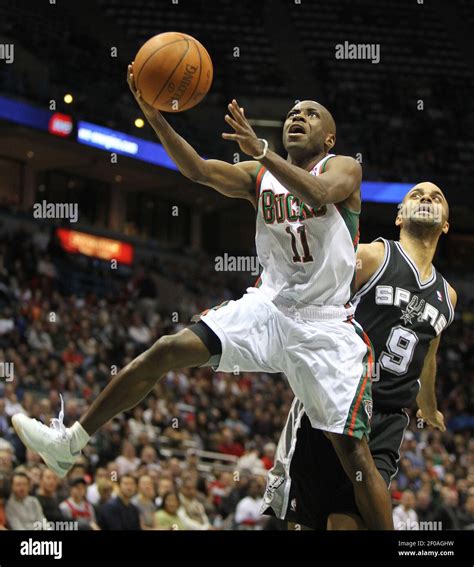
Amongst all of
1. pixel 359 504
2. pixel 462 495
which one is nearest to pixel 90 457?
pixel 462 495

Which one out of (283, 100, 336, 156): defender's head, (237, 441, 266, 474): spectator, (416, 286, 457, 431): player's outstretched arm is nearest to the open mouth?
(283, 100, 336, 156): defender's head

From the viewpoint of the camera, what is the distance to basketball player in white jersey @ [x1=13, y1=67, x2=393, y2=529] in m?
4.34

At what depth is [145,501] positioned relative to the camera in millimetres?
9031

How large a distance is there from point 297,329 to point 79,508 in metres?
4.65

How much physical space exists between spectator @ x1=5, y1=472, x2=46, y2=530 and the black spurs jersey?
4.08m

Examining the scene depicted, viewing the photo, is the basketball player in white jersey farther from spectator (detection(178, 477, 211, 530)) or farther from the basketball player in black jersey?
spectator (detection(178, 477, 211, 530))

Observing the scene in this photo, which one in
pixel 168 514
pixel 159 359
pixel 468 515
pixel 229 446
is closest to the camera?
pixel 159 359

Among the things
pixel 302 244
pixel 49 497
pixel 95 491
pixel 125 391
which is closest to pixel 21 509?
pixel 49 497

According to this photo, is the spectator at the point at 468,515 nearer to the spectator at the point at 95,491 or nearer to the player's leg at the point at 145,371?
the spectator at the point at 95,491

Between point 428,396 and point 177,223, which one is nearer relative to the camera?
point 428,396

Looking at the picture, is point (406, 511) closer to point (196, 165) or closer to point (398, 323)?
point (398, 323)

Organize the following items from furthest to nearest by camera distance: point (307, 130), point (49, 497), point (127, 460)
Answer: point (127, 460)
point (49, 497)
point (307, 130)

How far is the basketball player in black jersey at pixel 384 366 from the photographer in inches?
190

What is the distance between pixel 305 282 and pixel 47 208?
47.1 ft
